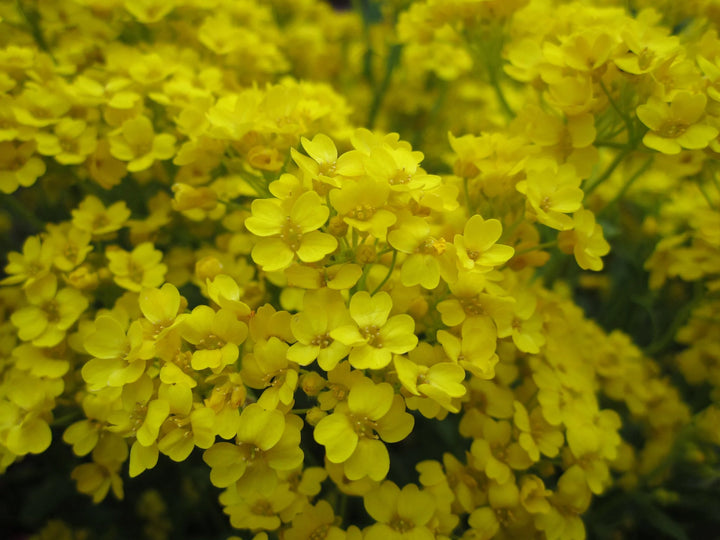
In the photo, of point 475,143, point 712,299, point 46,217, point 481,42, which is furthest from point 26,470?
point 712,299

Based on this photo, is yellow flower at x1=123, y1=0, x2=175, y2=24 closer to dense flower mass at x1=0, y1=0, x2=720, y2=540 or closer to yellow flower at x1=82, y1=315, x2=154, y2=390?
dense flower mass at x1=0, y1=0, x2=720, y2=540

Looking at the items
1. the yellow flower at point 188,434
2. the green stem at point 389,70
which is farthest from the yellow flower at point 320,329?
the green stem at point 389,70

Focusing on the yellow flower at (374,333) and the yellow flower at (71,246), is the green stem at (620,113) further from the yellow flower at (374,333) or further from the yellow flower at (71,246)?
the yellow flower at (71,246)

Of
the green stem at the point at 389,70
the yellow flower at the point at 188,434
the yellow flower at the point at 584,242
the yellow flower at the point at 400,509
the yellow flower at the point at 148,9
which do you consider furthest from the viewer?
the green stem at the point at 389,70

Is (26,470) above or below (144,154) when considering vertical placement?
Answer: below

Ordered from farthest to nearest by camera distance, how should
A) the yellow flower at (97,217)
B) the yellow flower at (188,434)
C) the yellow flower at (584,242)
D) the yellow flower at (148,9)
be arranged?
the yellow flower at (148,9) → the yellow flower at (97,217) → the yellow flower at (584,242) → the yellow flower at (188,434)

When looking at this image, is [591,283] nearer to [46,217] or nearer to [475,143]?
[475,143]

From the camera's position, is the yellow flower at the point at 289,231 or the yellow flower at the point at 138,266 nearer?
the yellow flower at the point at 289,231
